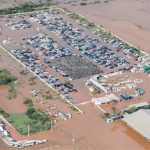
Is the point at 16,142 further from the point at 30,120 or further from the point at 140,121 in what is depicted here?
the point at 140,121

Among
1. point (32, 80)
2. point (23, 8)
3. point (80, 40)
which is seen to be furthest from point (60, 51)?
point (23, 8)

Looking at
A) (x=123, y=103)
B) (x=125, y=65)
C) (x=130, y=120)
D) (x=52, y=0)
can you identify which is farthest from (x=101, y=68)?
(x=52, y=0)

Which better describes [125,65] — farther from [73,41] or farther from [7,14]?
[7,14]

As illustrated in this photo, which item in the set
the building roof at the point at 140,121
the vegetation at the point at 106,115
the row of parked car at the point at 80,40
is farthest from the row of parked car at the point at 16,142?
the row of parked car at the point at 80,40

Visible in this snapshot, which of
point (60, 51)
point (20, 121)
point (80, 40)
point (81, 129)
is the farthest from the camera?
point (80, 40)

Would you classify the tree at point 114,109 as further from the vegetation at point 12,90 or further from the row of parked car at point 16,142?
the vegetation at point 12,90
